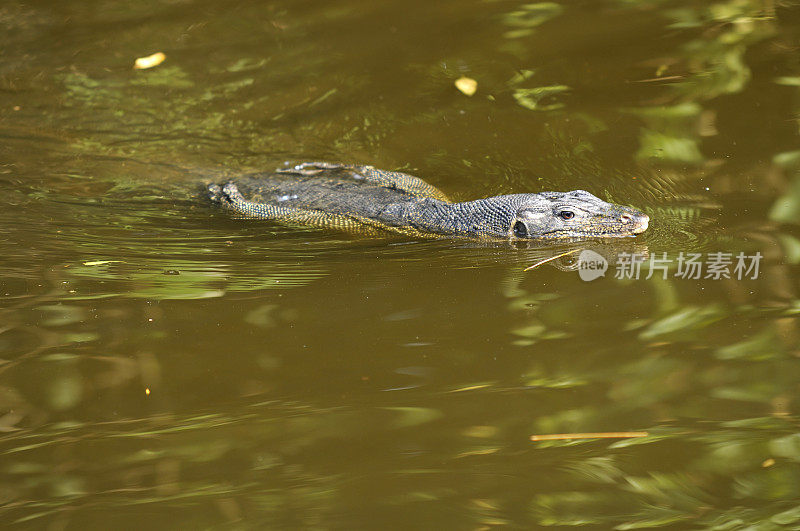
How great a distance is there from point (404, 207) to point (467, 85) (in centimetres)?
208

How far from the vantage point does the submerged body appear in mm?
5543

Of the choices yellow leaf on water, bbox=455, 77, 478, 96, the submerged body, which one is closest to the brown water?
yellow leaf on water, bbox=455, 77, 478, 96

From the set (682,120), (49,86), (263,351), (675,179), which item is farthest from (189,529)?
(49,86)

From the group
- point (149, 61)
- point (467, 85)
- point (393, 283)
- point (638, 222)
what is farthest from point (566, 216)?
point (149, 61)

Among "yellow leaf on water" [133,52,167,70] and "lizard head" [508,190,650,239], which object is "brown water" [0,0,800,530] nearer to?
"yellow leaf on water" [133,52,167,70]

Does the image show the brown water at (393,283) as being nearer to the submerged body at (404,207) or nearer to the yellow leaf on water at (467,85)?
the yellow leaf on water at (467,85)

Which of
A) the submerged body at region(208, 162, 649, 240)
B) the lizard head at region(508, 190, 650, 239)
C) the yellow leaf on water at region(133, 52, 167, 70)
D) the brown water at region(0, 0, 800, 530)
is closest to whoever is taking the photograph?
the brown water at region(0, 0, 800, 530)

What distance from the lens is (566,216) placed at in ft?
18.3

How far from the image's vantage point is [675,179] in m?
5.93

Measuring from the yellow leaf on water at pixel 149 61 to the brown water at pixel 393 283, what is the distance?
0.39ft

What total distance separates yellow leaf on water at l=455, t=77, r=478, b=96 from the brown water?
91 millimetres

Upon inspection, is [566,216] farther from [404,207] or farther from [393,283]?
[393,283]

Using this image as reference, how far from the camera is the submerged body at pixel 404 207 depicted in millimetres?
5543

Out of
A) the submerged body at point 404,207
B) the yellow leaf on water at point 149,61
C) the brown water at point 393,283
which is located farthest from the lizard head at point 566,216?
the yellow leaf on water at point 149,61
